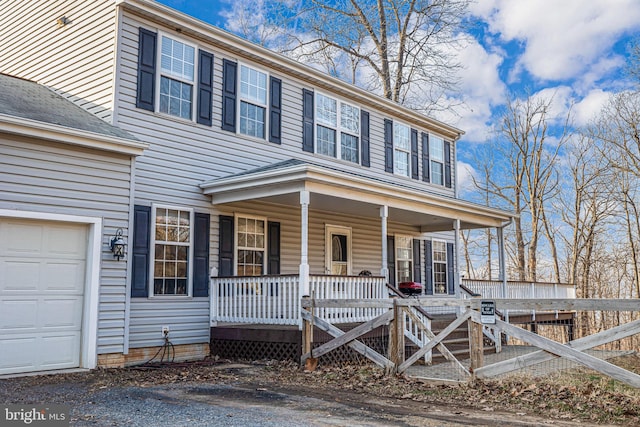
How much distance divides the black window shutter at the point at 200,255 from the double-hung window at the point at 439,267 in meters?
8.21

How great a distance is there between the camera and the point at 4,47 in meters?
13.1

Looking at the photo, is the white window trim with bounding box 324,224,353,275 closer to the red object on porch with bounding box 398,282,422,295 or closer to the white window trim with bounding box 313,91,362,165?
the red object on porch with bounding box 398,282,422,295

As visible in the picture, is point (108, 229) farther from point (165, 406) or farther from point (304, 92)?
point (304, 92)

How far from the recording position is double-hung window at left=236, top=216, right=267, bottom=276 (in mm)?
11398

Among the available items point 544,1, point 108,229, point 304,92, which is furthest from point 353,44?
point 108,229

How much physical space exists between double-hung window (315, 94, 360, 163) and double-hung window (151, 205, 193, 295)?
13.3ft

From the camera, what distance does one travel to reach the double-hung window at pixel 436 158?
17.0 metres

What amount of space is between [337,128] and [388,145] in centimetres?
208

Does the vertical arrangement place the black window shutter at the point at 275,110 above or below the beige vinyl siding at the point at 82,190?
above

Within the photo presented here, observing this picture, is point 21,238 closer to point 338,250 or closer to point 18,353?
point 18,353

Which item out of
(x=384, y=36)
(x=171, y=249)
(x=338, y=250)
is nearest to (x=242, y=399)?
(x=171, y=249)

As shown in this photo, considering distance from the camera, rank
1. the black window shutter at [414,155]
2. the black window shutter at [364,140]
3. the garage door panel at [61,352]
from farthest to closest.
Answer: the black window shutter at [414,155] → the black window shutter at [364,140] → the garage door panel at [61,352]

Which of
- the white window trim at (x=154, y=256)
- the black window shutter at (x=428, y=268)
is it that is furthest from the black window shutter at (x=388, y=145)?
the white window trim at (x=154, y=256)

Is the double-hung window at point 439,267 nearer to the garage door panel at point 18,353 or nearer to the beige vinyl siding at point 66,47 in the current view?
the beige vinyl siding at point 66,47
